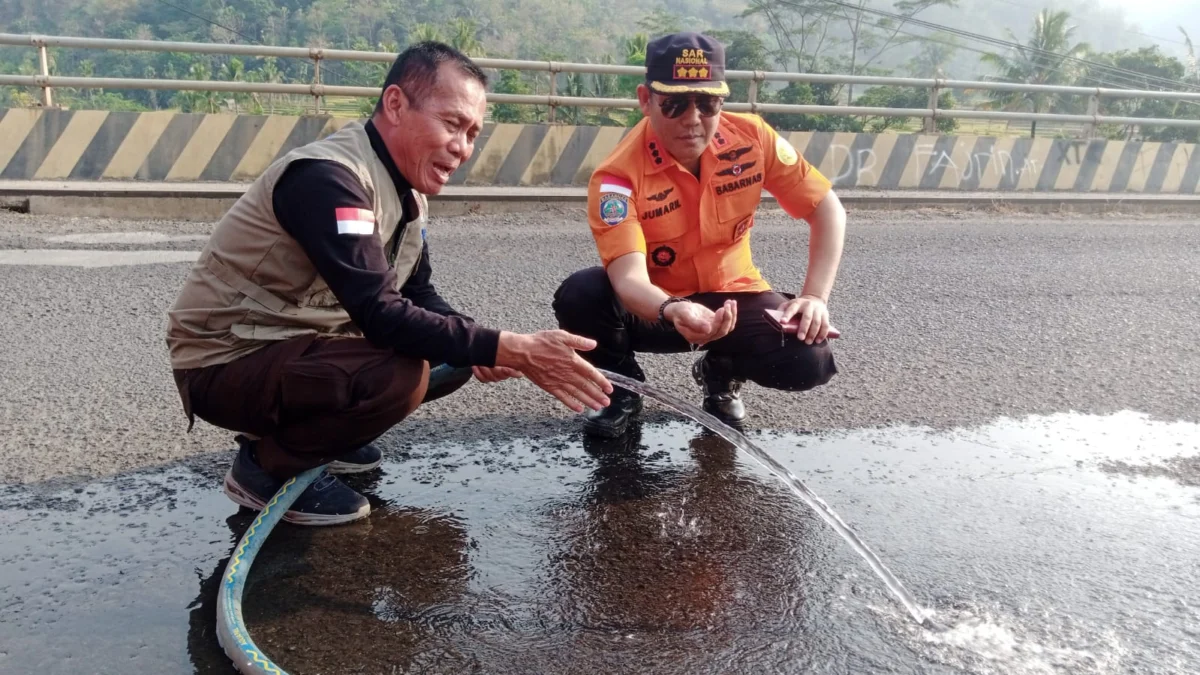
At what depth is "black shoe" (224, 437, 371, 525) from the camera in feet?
9.51

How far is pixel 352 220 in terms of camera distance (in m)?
2.58

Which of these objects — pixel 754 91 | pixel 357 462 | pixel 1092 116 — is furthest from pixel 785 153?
pixel 1092 116

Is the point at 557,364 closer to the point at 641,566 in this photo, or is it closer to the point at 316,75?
the point at 641,566

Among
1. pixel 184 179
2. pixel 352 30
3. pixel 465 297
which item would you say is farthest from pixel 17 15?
pixel 465 297

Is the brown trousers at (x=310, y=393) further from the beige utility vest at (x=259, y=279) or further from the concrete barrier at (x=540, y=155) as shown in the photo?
the concrete barrier at (x=540, y=155)

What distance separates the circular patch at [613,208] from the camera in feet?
11.2

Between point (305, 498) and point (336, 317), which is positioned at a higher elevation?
point (336, 317)

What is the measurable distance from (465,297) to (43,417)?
236 centimetres

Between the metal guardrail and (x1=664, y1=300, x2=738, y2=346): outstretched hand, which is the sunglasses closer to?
(x1=664, y1=300, x2=738, y2=346): outstretched hand

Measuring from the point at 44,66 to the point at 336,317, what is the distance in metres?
7.13

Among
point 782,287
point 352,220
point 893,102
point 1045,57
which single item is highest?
point 352,220

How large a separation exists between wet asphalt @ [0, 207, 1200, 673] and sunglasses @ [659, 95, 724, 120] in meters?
1.17

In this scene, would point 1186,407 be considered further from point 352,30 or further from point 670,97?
point 352,30

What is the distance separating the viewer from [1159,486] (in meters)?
3.37
